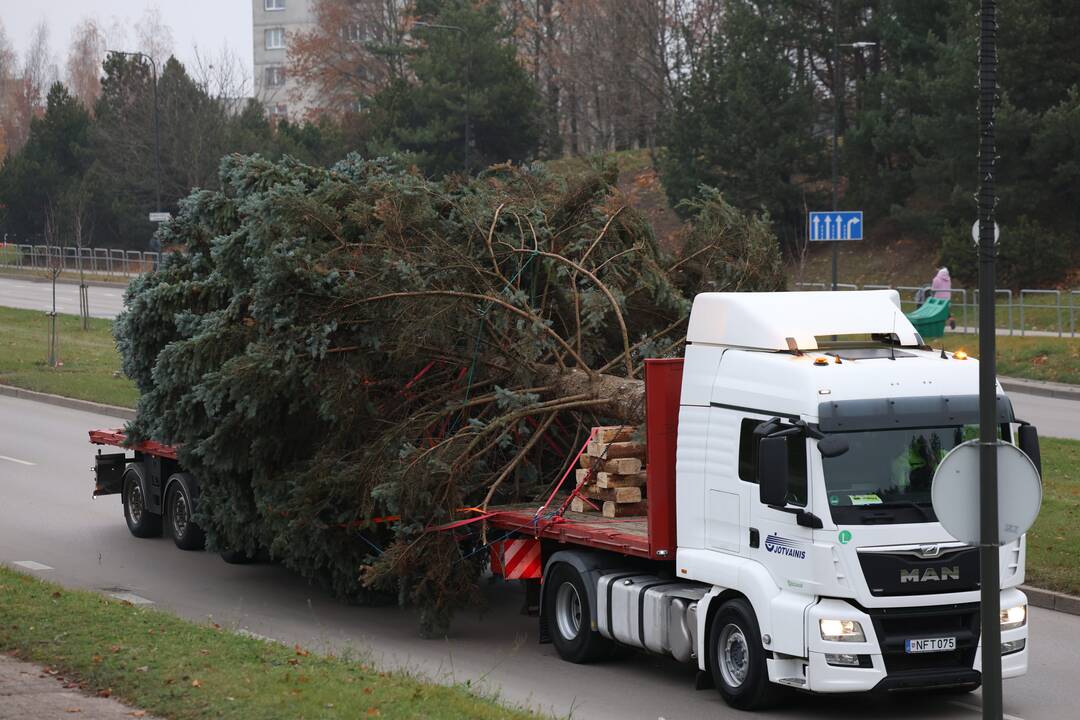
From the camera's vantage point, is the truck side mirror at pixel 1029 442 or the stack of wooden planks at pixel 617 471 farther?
the stack of wooden planks at pixel 617 471

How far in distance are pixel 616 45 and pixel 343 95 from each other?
20966mm

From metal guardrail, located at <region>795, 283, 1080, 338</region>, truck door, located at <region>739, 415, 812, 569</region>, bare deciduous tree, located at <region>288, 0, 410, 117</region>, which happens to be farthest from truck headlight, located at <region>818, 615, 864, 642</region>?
bare deciduous tree, located at <region>288, 0, 410, 117</region>

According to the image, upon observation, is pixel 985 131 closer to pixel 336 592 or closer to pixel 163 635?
pixel 163 635

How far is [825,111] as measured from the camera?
54.7m

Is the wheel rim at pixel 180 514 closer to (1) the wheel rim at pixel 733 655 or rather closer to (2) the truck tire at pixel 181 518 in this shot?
(2) the truck tire at pixel 181 518

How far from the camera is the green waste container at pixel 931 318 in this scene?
36.2m

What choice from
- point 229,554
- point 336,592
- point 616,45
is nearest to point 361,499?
point 336,592

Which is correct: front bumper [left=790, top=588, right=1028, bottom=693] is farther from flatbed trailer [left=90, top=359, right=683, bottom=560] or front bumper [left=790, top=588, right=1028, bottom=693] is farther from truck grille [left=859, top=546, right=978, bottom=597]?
flatbed trailer [left=90, top=359, right=683, bottom=560]

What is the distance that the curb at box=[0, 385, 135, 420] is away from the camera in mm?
28298

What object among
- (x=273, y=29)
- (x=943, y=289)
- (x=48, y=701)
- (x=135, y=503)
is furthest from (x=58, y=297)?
(x=273, y=29)

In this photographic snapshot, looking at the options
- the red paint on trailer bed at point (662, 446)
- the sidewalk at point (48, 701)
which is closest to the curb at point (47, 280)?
the red paint on trailer bed at point (662, 446)

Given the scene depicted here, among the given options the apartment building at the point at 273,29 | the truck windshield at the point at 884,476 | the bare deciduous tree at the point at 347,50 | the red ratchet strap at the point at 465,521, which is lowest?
the red ratchet strap at the point at 465,521

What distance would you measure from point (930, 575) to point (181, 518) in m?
9.88

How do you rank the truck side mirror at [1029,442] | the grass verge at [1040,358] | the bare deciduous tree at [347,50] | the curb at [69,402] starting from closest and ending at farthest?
the truck side mirror at [1029,442], the curb at [69,402], the grass verge at [1040,358], the bare deciduous tree at [347,50]
